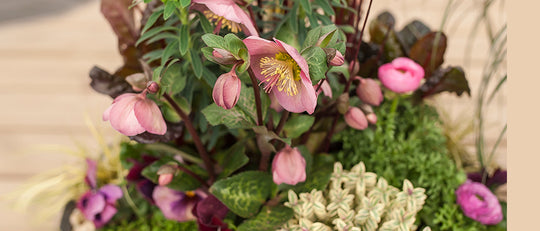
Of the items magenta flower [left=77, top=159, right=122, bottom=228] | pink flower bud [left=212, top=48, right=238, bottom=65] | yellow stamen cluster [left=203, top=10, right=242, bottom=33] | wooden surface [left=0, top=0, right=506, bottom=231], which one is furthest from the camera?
wooden surface [left=0, top=0, right=506, bottom=231]

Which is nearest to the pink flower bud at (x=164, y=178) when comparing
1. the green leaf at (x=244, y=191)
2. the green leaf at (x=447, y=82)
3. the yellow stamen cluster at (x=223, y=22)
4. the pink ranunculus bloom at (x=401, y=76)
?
the green leaf at (x=244, y=191)

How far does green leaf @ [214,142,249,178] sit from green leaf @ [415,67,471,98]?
0.29m

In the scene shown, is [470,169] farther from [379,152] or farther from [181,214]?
[181,214]

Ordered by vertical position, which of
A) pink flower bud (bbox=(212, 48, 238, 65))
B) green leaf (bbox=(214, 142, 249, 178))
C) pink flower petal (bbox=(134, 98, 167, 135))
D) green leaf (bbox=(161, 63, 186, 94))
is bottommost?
green leaf (bbox=(214, 142, 249, 178))

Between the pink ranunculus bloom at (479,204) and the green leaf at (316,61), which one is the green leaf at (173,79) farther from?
the pink ranunculus bloom at (479,204)

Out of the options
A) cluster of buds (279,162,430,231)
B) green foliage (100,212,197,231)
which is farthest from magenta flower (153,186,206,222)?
cluster of buds (279,162,430,231)

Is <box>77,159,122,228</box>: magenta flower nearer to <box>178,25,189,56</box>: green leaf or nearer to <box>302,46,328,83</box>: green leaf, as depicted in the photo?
<box>178,25,189,56</box>: green leaf

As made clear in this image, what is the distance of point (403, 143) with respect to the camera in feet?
2.17

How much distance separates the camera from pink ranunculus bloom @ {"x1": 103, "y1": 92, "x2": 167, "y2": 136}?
1.35 feet

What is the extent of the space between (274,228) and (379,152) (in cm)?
19

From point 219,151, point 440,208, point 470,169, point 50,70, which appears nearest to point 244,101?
point 219,151

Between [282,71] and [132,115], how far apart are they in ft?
0.46

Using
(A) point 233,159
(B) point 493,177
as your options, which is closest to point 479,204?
(B) point 493,177

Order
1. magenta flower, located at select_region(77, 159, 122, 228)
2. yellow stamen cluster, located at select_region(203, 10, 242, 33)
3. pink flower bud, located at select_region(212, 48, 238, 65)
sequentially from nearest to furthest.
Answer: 1. pink flower bud, located at select_region(212, 48, 238, 65)
2. yellow stamen cluster, located at select_region(203, 10, 242, 33)
3. magenta flower, located at select_region(77, 159, 122, 228)
